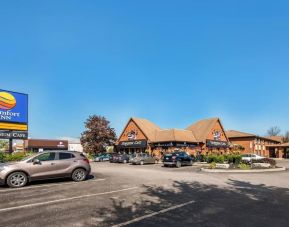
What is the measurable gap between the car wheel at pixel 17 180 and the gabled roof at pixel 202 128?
137 feet

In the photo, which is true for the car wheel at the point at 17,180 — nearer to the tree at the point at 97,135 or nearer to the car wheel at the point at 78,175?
the car wheel at the point at 78,175

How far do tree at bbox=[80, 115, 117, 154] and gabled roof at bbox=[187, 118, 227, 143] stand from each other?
16.1 meters

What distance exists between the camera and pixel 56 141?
9531 cm

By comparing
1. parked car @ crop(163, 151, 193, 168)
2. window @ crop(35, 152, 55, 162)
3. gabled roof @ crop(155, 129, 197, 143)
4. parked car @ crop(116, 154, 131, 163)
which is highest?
gabled roof @ crop(155, 129, 197, 143)

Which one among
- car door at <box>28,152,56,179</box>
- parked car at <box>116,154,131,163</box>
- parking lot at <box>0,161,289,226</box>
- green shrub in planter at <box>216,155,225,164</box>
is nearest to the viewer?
parking lot at <box>0,161,289,226</box>

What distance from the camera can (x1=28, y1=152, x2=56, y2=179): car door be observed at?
45.3ft

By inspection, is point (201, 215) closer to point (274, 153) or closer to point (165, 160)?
point (165, 160)

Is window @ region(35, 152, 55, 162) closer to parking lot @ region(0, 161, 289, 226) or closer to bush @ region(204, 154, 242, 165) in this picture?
parking lot @ region(0, 161, 289, 226)

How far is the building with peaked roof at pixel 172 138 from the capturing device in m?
49.7

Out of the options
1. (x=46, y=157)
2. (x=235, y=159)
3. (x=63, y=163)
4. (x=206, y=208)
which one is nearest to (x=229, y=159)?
(x=235, y=159)

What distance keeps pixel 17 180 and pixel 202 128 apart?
45.5 metres

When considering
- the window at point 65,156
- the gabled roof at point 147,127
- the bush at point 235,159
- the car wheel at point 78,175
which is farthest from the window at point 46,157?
the gabled roof at point 147,127

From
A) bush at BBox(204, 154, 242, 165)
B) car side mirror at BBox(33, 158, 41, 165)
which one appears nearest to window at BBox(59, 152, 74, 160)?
car side mirror at BBox(33, 158, 41, 165)

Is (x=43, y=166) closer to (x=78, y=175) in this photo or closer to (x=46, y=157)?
(x=46, y=157)
